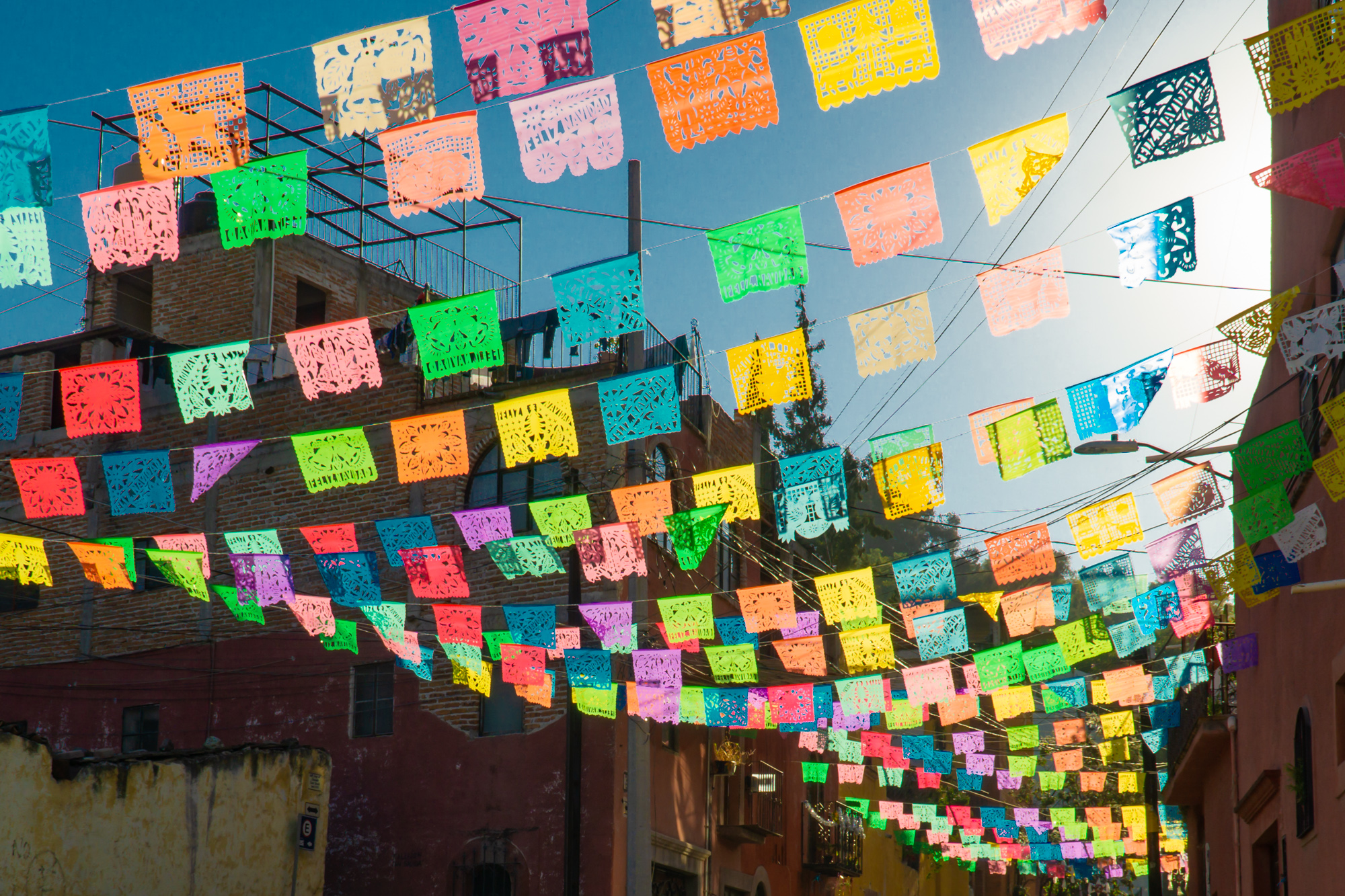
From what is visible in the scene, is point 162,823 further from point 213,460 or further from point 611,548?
point 611,548

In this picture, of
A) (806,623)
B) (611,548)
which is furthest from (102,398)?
(806,623)

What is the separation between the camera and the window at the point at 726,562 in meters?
20.9

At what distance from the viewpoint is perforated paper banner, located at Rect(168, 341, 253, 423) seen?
11234mm

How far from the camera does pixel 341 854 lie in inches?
706

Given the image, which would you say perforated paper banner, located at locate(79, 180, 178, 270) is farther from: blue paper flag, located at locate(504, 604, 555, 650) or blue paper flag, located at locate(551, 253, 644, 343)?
blue paper flag, located at locate(504, 604, 555, 650)

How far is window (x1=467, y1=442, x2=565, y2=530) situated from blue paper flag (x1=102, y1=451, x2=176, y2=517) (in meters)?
6.09

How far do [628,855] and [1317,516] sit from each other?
10.6 metres

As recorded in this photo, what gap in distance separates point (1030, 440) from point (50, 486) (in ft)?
30.7

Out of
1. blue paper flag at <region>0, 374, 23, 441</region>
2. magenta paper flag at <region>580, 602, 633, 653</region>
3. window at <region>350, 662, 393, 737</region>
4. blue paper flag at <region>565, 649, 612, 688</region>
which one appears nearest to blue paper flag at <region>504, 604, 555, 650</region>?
blue paper flag at <region>565, 649, 612, 688</region>

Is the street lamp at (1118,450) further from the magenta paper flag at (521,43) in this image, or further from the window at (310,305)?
the window at (310,305)

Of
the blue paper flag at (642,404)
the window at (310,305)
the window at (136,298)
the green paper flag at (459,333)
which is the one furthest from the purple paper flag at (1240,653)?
the window at (136,298)

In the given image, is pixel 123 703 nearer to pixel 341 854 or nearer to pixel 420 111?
pixel 341 854

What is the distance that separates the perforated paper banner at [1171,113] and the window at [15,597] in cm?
1934

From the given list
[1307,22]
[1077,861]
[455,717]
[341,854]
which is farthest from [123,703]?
[1077,861]
